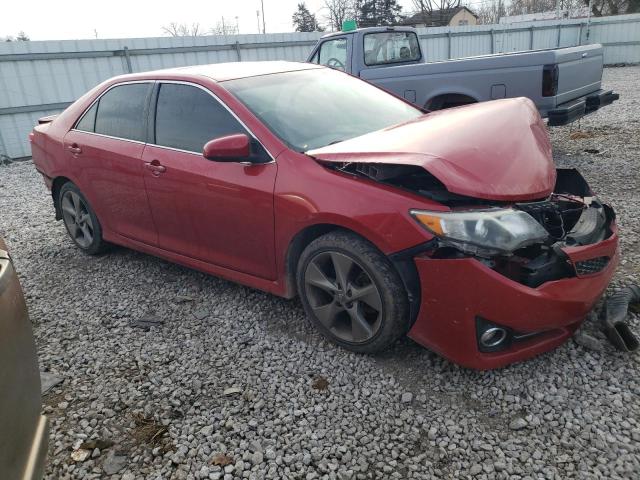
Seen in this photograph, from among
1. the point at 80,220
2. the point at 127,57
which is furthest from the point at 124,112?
the point at 127,57

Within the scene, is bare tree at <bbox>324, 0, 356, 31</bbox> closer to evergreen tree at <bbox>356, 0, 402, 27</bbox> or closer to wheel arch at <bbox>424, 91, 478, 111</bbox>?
evergreen tree at <bbox>356, 0, 402, 27</bbox>

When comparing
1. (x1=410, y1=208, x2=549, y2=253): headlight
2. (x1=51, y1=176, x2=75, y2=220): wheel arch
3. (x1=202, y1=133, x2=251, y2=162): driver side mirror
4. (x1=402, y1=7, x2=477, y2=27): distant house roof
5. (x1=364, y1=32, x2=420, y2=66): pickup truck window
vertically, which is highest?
(x1=402, y1=7, x2=477, y2=27): distant house roof

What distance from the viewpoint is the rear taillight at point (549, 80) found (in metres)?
6.00

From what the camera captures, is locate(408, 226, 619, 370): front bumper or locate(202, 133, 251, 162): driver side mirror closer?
locate(408, 226, 619, 370): front bumper

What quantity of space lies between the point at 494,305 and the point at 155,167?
2540mm

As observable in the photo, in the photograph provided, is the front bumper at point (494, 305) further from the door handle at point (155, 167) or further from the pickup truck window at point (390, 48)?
the pickup truck window at point (390, 48)

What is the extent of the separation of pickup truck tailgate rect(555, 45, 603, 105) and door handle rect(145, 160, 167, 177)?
475 centimetres

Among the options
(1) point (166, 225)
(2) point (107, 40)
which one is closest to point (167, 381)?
(1) point (166, 225)

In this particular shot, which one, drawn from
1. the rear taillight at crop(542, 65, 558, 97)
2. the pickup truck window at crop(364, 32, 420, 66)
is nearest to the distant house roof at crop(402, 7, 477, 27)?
the pickup truck window at crop(364, 32, 420, 66)

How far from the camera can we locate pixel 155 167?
3746 millimetres

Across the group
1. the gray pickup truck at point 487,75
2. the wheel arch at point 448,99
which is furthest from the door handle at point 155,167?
the wheel arch at point 448,99

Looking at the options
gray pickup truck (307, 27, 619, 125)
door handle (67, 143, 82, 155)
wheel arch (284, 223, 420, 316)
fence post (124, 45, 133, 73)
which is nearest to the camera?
wheel arch (284, 223, 420, 316)

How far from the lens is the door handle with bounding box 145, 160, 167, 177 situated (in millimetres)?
3695

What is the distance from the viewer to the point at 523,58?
20.1 ft
